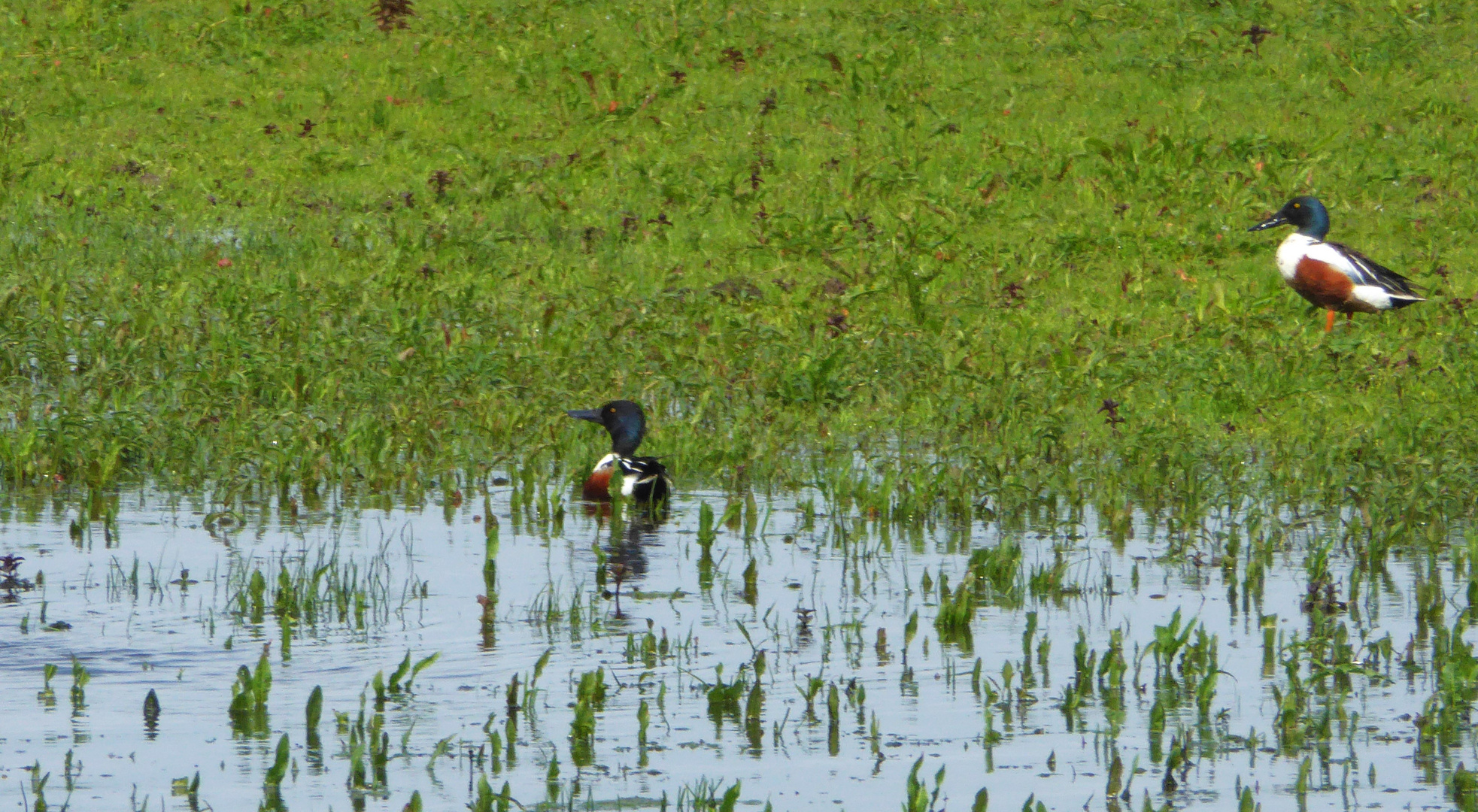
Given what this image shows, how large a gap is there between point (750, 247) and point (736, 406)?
16.1 feet

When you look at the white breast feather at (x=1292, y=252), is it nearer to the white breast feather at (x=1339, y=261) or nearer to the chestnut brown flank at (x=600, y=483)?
the white breast feather at (x=1339, y=261)

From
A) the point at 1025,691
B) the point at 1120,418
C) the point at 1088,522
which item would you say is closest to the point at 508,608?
the point at 1025,691

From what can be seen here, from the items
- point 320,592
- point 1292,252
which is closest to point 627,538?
point 320,592

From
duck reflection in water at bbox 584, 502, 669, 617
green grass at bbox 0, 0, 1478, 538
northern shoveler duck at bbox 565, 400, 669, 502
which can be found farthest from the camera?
green grass at bbox 0, 0, 1478, 538

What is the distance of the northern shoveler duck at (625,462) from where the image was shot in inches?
416

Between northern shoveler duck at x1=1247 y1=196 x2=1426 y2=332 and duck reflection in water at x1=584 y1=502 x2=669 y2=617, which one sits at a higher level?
northern shoveler duck at x1=1247 y1=196 x2=1426 y2=332

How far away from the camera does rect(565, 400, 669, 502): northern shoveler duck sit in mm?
10562

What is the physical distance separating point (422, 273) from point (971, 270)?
4.76 metres

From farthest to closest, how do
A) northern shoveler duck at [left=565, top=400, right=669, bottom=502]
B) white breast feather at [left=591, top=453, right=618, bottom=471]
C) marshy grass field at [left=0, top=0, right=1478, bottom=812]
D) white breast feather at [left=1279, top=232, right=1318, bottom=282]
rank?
white breast feather at [left=1279, top=232, right=1318, bottom=282] → white breast feather at [left=591, top=453, right=618, bottom=471] → northern shoveler duck at [left=565, top=400, right=669, bottom=502] → marshy grass field at [left=0, top=0, right=1478, bottom=812]

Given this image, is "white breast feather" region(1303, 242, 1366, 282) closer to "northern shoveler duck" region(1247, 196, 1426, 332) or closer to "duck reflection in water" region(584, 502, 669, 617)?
"northern shoveler duck" region(1247, 196, 1426, 332)

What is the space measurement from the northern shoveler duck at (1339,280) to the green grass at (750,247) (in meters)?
0.36

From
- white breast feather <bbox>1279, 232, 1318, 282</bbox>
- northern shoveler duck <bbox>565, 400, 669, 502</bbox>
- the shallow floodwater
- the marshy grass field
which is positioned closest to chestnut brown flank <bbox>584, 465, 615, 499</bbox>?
northern shoveler duck <bbox>565, 400, 669, 502</bbox>

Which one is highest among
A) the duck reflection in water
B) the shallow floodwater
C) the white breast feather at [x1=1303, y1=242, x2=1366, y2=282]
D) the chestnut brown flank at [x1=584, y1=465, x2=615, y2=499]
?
the white breast feather at [x1=1303, y1=242, x2=1366, y2=282]

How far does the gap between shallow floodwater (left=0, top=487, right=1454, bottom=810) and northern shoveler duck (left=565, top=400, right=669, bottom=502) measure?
205 mm
